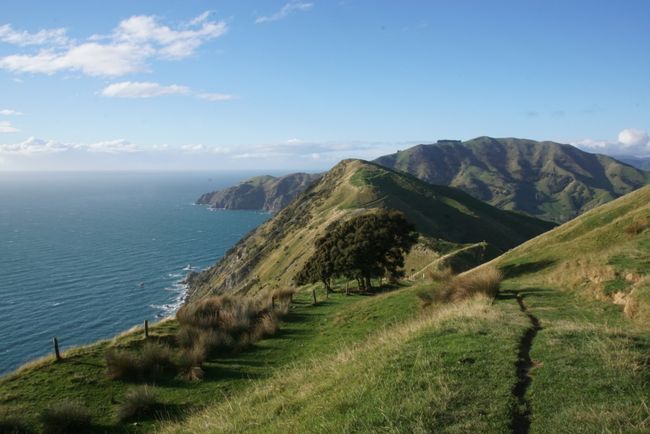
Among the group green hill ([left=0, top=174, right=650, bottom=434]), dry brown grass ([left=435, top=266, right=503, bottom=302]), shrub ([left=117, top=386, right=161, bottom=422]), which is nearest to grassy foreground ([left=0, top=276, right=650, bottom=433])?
green hill ([left=0, top=174, right=650, bottom=434])

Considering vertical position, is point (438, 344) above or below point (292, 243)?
above

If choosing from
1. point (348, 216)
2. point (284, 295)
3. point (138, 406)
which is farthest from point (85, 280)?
point (138, 406)

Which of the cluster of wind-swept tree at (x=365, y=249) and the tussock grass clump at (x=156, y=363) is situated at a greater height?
the cluster of wind-swept tree at (x=365, y=249)

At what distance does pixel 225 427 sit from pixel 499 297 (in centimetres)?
1542

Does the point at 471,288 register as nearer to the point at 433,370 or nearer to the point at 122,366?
the point at 433,370

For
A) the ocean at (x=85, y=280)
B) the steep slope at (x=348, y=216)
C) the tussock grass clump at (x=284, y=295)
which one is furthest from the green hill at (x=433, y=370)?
the ocean at (x=85, y=280)

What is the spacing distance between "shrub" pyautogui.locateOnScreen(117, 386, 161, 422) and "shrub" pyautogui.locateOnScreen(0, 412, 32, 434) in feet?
10.3

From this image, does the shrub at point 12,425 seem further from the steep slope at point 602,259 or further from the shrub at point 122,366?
the steep slope at point 602,259

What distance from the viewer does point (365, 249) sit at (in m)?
40.4

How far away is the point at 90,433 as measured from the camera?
645 inches

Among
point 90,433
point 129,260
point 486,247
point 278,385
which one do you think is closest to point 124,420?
point 90,433

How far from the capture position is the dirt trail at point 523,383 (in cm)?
810

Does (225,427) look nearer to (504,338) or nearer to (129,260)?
(504,338)

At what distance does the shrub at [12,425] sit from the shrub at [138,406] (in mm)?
3138
